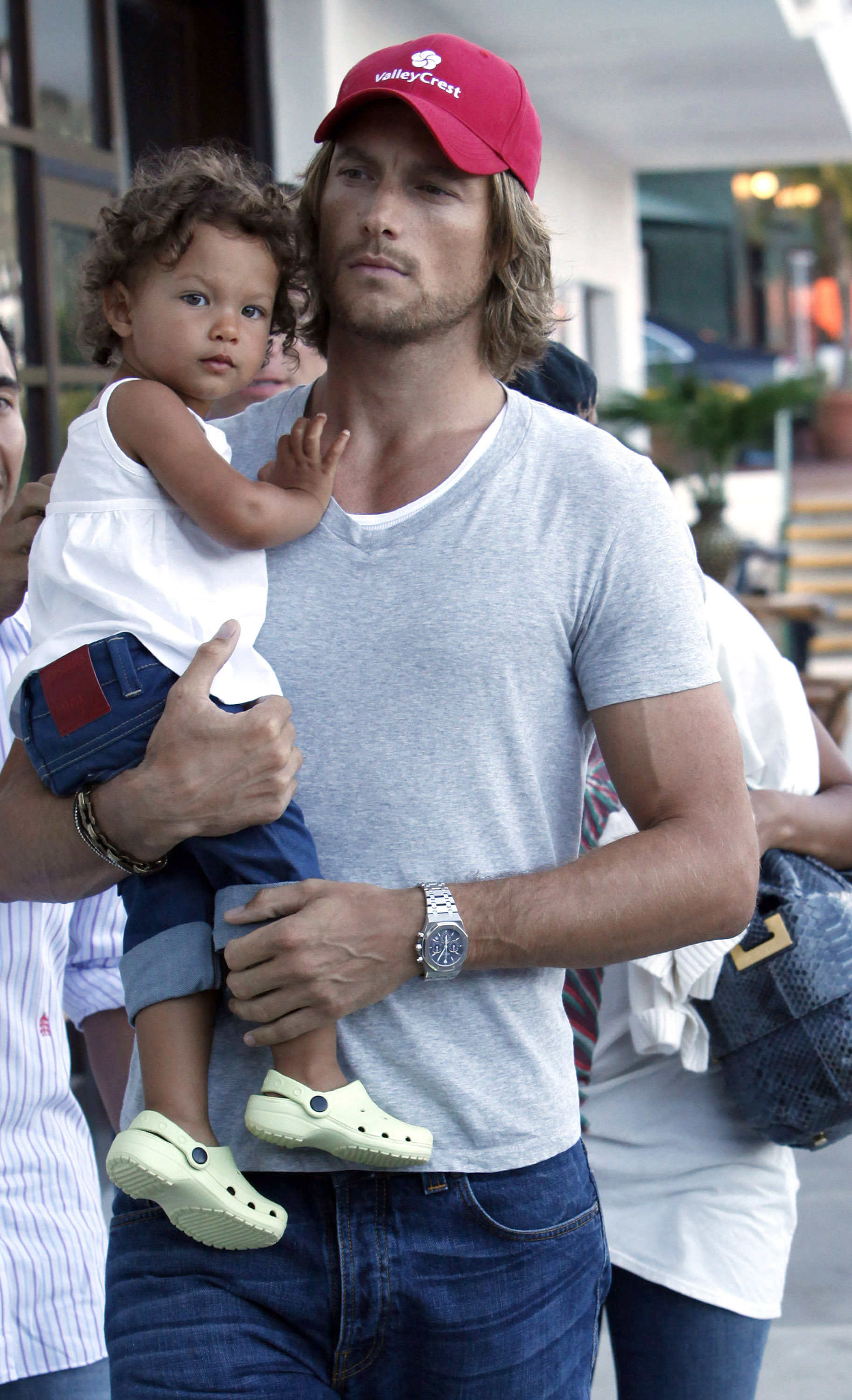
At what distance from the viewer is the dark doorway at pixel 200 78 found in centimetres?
546

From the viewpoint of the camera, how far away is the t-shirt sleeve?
1658mm

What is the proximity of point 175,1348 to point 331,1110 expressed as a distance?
33 centimetres

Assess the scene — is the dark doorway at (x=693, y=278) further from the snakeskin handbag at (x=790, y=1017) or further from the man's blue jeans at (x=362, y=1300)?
the man's blue jeans at (x=362, y=1300)

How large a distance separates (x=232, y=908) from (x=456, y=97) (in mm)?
1009

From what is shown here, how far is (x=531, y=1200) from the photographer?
1.67 m

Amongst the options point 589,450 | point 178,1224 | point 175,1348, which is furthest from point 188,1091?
point 589,450

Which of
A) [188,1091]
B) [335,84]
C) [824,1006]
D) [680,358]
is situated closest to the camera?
[188,1091]

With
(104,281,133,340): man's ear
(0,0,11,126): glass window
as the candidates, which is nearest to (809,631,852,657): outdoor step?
(0,0,11,126): glass window

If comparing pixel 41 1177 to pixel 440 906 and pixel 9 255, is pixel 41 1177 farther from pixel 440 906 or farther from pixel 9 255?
pixel 9 255

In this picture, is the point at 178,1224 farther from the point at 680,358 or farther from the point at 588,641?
the point at 680,358

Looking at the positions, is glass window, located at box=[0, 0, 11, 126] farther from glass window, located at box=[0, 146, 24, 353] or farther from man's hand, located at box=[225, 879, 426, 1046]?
man's hand, located at box=[225, 879, 426, 1046]

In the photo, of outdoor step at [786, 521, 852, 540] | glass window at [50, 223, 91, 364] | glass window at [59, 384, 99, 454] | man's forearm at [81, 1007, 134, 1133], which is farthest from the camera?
outdoor step at [786, 521, 852, 540]

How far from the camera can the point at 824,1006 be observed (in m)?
2.12

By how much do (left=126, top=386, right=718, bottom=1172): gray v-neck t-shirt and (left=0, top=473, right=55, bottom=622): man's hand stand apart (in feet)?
1.45
